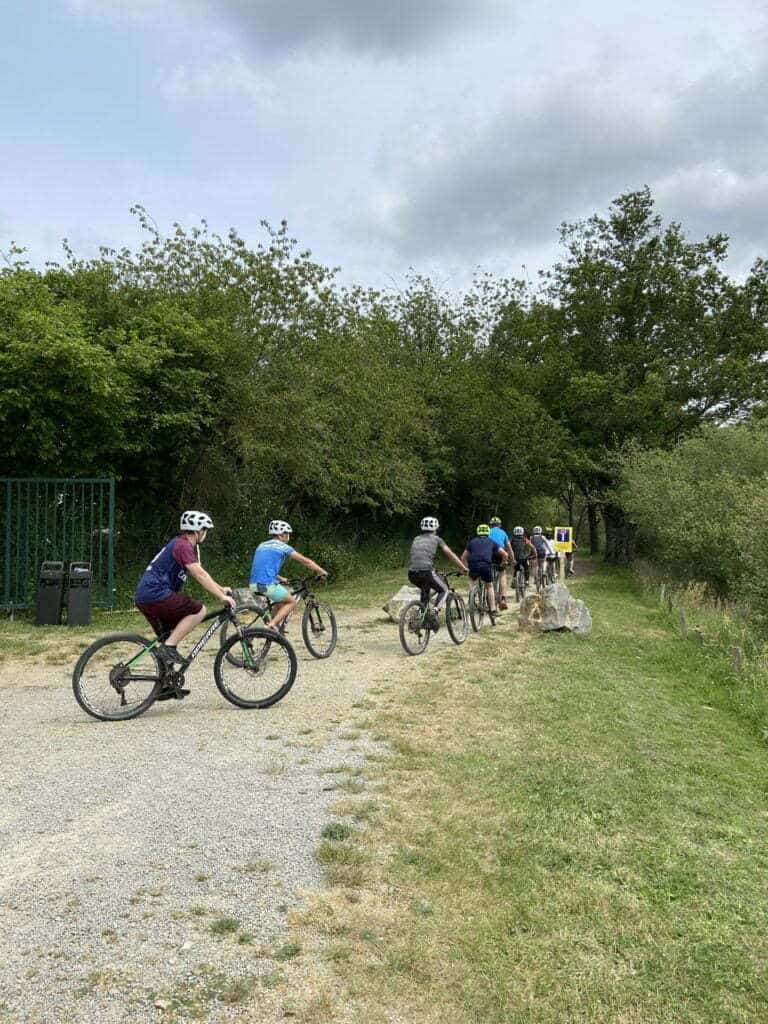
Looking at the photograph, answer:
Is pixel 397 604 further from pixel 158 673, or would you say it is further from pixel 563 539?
pixel 563 539

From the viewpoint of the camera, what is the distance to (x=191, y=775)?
199 inches

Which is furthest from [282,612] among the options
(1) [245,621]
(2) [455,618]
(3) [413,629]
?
(2) [455,618]

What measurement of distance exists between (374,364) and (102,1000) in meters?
20.8

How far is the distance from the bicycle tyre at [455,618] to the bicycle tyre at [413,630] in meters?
0.52

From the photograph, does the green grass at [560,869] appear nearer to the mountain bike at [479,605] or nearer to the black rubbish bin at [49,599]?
the mountain bike at [479,605]

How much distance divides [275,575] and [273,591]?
0.22 metres

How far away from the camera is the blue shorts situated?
861 cm

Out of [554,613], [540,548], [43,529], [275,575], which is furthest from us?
[540,548]

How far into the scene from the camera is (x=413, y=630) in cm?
1020

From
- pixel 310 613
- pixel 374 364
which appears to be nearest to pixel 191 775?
pixel 310 613

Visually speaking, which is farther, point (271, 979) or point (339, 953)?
point (339, 953)

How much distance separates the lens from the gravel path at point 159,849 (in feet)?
8.92

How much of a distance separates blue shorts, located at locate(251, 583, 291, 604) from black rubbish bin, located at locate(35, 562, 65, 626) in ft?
16.1

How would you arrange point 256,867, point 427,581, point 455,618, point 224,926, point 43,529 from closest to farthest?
point 224,926
point 256,867
point 427,581
point 455,618
point 43,529
